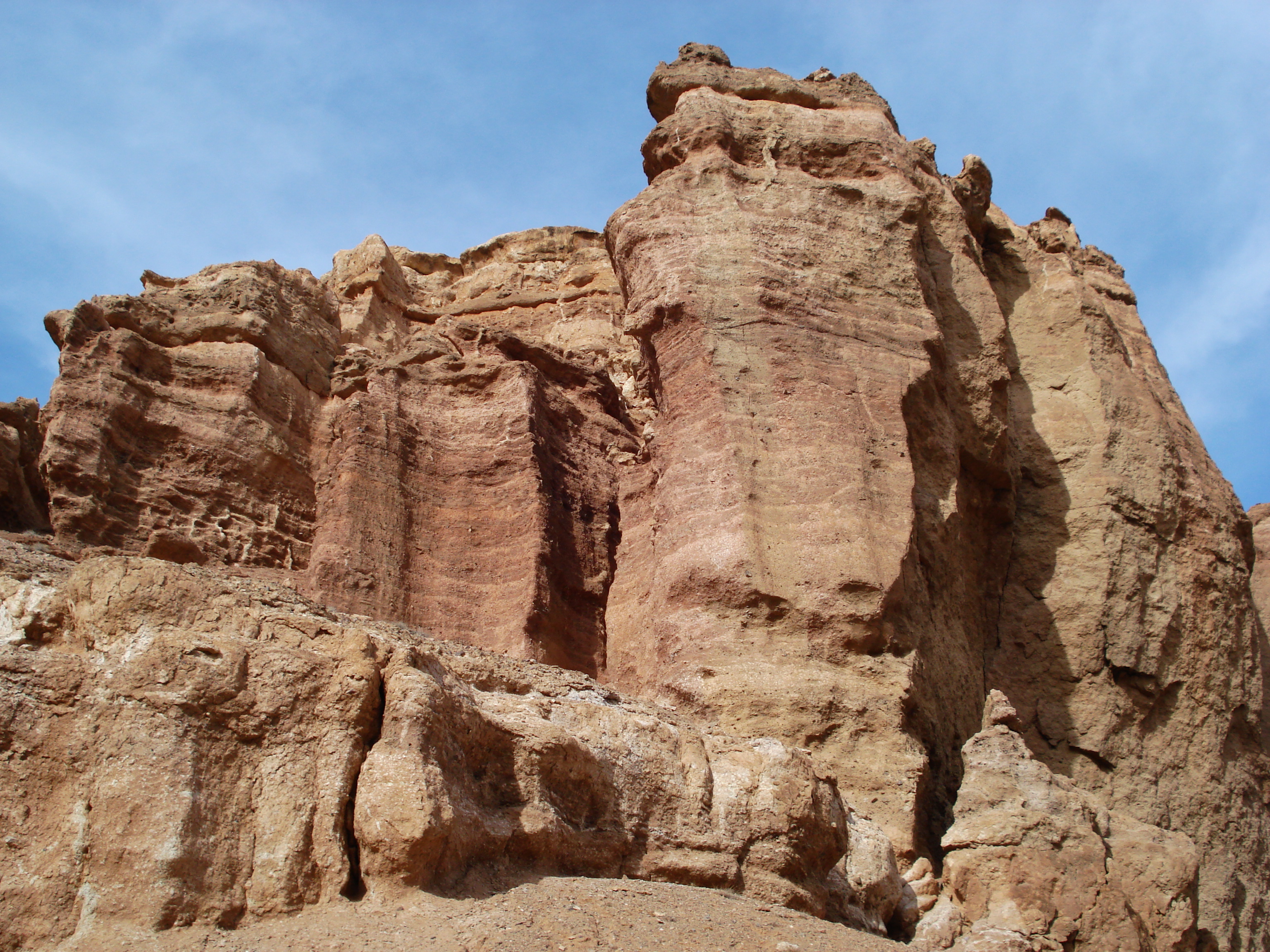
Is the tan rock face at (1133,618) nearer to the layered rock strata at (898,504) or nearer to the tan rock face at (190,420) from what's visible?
the layered rock strata at (898,504)

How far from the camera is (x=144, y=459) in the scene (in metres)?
12.6

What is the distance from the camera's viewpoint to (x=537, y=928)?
19.5 feet

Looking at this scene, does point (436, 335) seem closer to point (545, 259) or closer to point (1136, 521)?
point (545, 259)

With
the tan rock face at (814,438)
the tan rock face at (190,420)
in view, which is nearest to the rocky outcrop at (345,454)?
the tan rock face at (190,420)

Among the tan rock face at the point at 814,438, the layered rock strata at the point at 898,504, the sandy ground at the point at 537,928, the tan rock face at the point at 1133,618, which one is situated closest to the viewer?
the sandy ground at the point at 537,928

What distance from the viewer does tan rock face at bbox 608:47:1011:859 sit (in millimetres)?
10133

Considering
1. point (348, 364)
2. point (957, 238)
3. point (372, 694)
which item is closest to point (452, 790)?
point (372, 694)

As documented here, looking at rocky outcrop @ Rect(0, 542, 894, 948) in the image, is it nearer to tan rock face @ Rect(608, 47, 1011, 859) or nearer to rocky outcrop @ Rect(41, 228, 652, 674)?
tan rock face @ Rect(608, 47, 1011, 859)

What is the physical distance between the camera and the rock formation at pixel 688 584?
6285 mm

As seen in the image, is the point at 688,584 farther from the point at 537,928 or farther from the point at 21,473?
the point at 21,473

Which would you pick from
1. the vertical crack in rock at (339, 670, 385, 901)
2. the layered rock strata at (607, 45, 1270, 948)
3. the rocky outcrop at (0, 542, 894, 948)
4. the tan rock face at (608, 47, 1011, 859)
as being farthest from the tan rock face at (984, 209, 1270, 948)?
the vertical crack in rock at (339, 670, 385, 901)

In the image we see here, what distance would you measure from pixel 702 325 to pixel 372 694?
21.2ft

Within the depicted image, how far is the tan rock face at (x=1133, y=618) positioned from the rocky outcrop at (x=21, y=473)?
394 inches

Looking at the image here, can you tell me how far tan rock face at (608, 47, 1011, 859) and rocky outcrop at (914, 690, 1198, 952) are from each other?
0.48 metres
